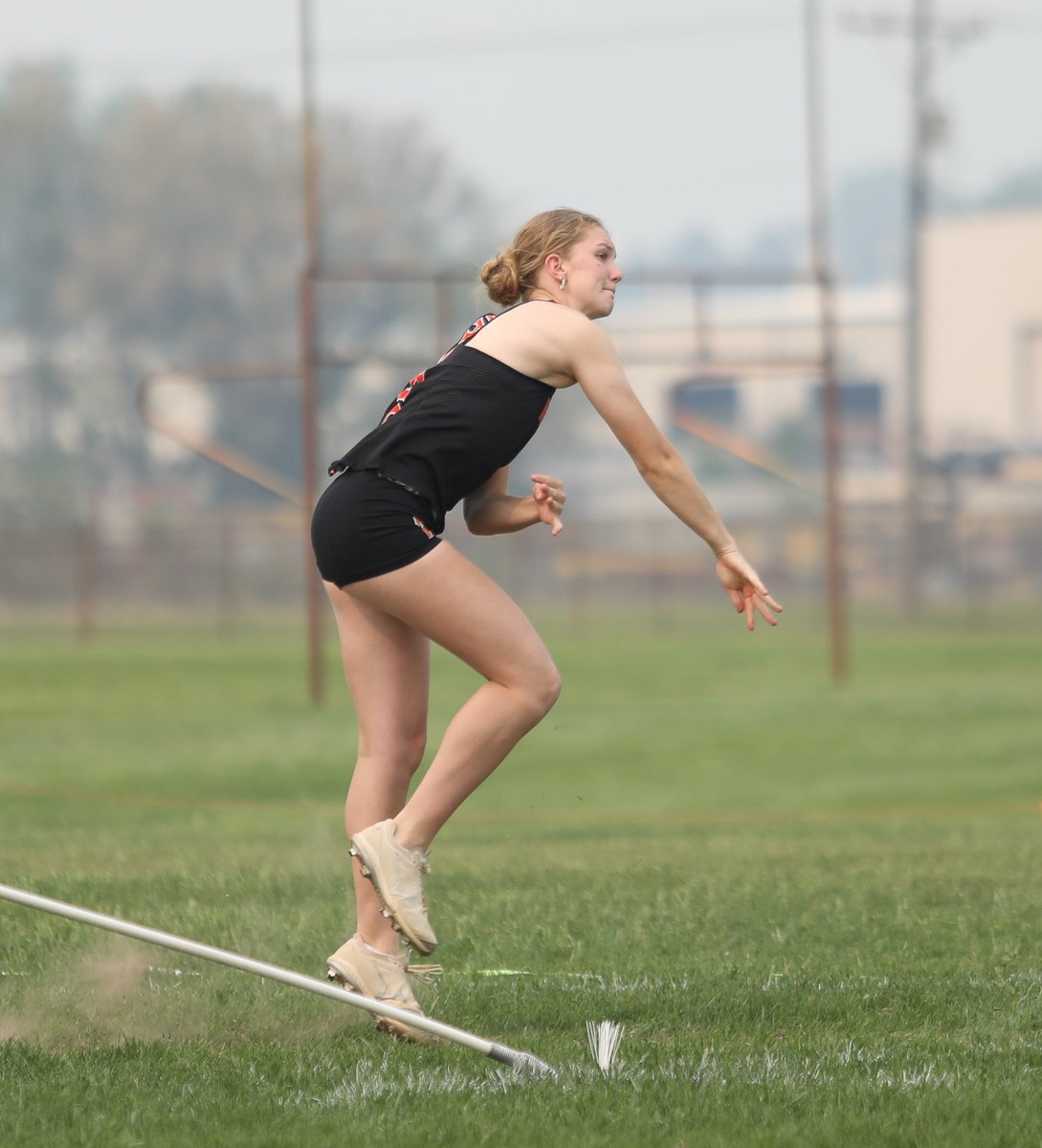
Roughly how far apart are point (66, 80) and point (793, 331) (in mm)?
27166

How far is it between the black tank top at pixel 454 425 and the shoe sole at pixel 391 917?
0.84 metres

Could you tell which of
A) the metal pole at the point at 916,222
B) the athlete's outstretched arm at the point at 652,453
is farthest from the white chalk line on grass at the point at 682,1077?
the metal pole at the point at 916,222

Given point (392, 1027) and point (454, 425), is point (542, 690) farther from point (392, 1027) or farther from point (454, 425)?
point (392, 1027)

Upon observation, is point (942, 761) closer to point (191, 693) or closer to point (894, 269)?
point (191, 693)

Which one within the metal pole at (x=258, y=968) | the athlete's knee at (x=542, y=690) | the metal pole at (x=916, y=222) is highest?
the metal pole at (x=916, y=222)

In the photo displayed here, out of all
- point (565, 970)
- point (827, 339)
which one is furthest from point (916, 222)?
point (565, 970)

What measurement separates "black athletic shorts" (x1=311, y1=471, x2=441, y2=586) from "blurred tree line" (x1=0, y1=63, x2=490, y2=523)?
58355 millimetres

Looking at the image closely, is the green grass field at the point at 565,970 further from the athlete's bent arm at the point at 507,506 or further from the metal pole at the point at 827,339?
the metal pole at the point at 827,339

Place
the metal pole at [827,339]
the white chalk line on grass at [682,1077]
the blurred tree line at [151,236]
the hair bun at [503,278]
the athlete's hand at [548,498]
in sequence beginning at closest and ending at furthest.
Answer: the white chalk line on grass at [682,1077] → the athlete's hand at [548,498] → the hair bun at [503,278] → the metal pole at [827,339] → the blurred tree line at [151,236]

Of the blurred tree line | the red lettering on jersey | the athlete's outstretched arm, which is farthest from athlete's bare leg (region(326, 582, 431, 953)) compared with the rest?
the blurred tree line

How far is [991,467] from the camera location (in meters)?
64.2

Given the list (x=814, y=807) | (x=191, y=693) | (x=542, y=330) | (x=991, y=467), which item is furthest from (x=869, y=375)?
(x=542, y=330)

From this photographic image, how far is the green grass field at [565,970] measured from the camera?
4.00 metres

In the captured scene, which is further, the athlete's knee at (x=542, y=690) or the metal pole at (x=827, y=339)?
the metal pole at (x=827, y=339)
